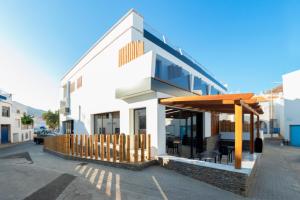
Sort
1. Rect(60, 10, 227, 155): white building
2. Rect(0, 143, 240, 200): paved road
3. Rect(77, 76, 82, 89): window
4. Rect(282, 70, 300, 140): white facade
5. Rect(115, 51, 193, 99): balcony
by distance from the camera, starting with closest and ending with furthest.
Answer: Rect(0, 143, 240, 200): paved road
Rect(115, 51, 193, 99): balcony
Rect(60, 10, 227, 155): white building
Rect(77, 76, 82, 89): window
Rect(282, 70, 300, 140): white facade

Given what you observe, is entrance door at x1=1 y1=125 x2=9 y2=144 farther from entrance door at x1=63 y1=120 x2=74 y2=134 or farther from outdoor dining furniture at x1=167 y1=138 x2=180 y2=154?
outdoor dining furniture at x1=167 y1=138 x2=180 y2=154

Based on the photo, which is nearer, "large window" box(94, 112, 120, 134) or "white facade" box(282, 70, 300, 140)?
"large window" box(94, 112, 120, 134)

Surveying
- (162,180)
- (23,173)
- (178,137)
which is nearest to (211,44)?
(178,137)

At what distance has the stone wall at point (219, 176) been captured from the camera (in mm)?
5483

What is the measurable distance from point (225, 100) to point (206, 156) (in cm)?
336

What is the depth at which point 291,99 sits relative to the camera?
2102cm

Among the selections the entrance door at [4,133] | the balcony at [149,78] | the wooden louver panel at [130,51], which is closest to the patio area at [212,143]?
the balcony at [149,78]

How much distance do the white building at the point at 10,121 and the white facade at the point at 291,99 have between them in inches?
1611

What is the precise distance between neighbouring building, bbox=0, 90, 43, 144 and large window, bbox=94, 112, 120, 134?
26604 mm

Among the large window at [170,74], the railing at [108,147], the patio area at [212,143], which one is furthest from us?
the large window at [170,74]

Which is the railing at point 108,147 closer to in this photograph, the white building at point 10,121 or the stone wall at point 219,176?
the stone wall at point 219,176

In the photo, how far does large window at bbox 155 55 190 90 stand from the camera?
355 inches

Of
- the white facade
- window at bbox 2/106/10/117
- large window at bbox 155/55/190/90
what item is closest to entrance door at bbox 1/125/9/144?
window at bbox 2/106/10/117

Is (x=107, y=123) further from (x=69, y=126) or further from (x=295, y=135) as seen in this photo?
(x=295, y=135)
